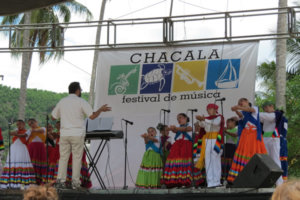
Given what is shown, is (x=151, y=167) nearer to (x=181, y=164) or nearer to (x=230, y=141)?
(x=181, y=164)

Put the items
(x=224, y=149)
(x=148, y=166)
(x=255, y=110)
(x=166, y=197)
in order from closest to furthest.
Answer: (x=166, y=197) → (x=255, y=110) → (x=224, y=149) → (x=148, y=166)

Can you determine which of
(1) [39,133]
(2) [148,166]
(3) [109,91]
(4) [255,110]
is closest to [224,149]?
(4) [255,110]

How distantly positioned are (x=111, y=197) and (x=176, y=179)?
196 centimetres

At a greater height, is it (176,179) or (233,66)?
(233,66)

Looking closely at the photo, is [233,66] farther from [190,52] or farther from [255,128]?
[255,128]

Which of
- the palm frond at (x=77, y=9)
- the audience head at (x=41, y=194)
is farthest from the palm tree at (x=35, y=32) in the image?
the audience head at (x=41, y=194)

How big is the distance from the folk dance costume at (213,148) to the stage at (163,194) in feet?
3.94

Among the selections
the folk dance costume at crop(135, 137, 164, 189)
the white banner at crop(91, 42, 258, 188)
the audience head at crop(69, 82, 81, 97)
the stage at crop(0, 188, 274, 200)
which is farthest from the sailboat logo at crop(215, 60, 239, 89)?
the stage at crop(0, 188, 274, 200)

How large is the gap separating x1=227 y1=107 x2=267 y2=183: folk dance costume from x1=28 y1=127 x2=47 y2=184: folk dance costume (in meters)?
3.54

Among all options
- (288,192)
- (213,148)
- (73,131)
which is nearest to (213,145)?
(213,148)

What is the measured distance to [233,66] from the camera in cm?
855

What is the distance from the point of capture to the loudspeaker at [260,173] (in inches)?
214

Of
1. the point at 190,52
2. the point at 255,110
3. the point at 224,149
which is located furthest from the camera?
the point at 190,52

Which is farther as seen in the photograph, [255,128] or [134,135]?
[134,135]
